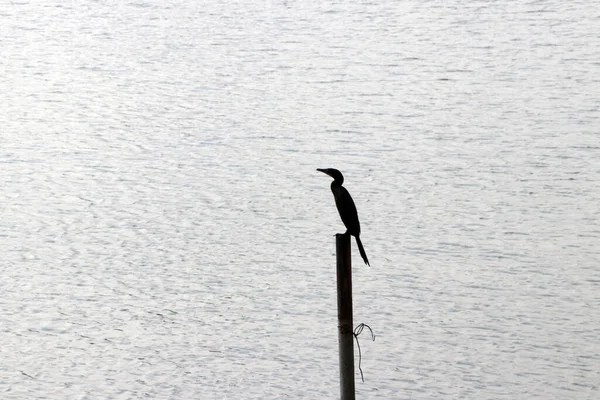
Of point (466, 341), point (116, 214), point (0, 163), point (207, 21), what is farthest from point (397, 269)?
point (207, 21)

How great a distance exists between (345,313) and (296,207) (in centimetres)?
675

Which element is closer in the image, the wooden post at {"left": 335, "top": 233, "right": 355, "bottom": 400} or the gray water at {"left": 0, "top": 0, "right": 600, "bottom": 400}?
the wooden post at {"left": 335, "top": 233, "right": 355, "bottom": 400}

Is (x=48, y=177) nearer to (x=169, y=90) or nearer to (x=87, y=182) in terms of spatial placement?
(x=87, y=182)

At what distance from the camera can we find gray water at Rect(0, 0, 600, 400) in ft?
30.2

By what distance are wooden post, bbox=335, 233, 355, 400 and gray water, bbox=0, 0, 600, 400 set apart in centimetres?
156

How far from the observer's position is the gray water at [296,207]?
9.20m

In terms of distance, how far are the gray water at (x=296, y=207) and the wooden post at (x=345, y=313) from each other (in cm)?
156

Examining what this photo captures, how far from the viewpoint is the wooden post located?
651 cm

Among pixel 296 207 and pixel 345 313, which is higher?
pixel 296 207

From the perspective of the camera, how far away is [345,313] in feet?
22.1

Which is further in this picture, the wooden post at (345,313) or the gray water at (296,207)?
the gray water at (296,207)

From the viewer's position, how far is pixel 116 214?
13.4m

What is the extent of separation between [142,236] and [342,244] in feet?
20.8

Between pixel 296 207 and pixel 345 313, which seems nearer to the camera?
pixel 345 313
